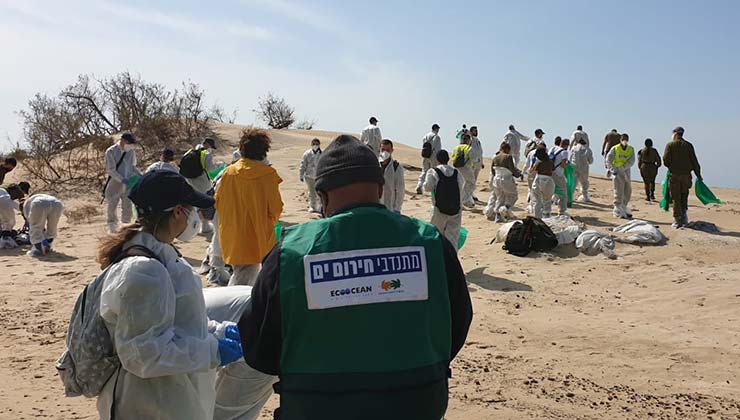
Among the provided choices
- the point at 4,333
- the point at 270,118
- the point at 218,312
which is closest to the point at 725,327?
the point at 218,312

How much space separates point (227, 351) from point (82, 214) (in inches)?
557

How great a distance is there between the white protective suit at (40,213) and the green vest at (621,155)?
11.4 metres

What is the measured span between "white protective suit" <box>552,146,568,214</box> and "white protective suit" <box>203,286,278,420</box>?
36.8 feet

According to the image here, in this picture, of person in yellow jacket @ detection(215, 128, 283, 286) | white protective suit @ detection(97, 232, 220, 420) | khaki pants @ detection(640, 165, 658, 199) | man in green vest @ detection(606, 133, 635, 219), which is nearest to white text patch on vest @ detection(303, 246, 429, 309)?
white protective suit @ detection(97, 232, 220, 420)

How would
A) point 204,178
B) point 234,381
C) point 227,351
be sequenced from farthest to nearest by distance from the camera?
point 204,178 → point 234,381 → point 227,351

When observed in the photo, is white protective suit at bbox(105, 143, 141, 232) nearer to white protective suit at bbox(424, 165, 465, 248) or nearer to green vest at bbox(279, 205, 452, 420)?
white protective suit at bbox(424, 165, 465, 248)

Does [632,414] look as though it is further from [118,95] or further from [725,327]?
[118,95]

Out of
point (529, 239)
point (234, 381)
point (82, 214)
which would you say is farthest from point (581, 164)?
point (234, 381)

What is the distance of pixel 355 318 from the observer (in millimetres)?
2008

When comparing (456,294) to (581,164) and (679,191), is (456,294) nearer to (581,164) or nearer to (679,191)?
(679,191)

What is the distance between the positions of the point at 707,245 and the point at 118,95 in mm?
21838

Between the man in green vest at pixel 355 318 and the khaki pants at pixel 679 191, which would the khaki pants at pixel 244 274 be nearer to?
the man in green vest at pixel 355 318

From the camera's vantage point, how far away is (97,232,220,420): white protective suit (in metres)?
2.46

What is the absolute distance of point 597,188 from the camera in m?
20.7
